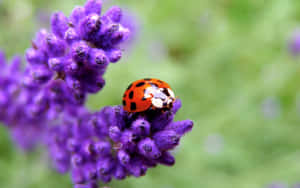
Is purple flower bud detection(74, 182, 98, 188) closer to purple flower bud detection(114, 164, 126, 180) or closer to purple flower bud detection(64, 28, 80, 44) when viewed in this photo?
purple flower bud detection(114, 164, 126, 180)

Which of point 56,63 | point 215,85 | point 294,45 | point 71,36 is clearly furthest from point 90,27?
point 294,45

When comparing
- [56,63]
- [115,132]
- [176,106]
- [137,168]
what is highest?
[56,63]

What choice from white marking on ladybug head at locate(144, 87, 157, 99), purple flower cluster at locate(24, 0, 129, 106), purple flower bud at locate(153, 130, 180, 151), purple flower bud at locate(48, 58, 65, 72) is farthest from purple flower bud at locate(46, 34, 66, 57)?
purple flower bud at locate(153, 130, 180, 151)

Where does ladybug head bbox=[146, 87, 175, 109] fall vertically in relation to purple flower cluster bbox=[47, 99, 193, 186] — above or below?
above

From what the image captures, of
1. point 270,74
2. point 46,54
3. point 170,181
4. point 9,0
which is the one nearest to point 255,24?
point 270,74

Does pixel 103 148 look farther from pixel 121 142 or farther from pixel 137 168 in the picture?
pixel 137 168

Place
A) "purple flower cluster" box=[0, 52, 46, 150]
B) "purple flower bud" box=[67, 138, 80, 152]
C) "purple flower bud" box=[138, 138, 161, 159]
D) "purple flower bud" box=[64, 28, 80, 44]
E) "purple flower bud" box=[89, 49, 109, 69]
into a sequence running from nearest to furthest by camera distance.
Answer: "purple flower bud" box=[138, 138, 161, 159] < "purple flower bud" box=[89, 49, 109, 69] < "purple flower bud" box=[64, 28, 80, 44] < "purple flower bud" box=[67, 138, 80, 152] < "purple flower cluster" box=[0, 52, 46, 150]

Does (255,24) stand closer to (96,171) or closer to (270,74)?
(270,74)
